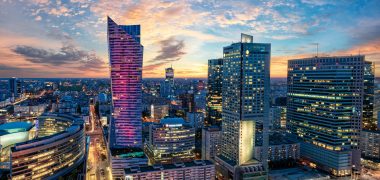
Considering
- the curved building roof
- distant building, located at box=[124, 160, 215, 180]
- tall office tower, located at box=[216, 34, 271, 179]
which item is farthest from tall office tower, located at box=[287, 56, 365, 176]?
A: the curved building roof

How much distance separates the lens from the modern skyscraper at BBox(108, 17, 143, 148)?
4670 inches

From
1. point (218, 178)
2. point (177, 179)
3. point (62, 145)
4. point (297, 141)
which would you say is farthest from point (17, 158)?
point (297, 141)

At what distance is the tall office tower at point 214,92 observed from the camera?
161 m

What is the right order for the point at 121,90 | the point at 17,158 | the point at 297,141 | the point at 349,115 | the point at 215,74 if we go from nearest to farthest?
the point at 17,158
the point at 349,115
the point at 297,141
the point at 121,90
the point at 215,74

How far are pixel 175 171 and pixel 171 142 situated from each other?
32861 millimetres

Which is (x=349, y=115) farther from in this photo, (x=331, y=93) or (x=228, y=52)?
(x=228, y=52)

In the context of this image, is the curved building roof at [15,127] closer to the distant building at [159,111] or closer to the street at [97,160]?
the street at [97,160]

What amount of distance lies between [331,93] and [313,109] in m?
9.57

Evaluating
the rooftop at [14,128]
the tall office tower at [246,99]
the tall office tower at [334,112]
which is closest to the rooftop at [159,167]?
the tall office tower at [246,99]

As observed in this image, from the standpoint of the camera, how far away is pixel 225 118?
99625 millimetres

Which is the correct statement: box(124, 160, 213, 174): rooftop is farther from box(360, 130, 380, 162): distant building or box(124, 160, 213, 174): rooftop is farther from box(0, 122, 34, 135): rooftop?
box(360, 130, 380, 162): distant building

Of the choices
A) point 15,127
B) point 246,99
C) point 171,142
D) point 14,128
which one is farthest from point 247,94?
point 15,127

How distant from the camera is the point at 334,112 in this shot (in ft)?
322

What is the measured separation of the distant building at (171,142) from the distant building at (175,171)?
2792 centimetres
